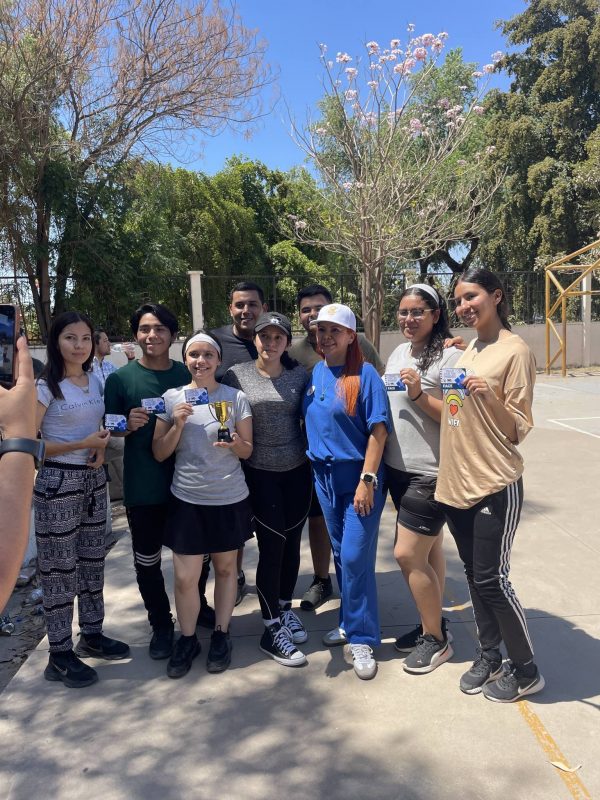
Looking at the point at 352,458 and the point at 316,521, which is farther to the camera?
the point at 316,521

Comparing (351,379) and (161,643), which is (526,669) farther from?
(161,643)

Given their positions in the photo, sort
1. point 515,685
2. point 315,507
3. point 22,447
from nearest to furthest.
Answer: point 22,447
point 515,685
point 315,507

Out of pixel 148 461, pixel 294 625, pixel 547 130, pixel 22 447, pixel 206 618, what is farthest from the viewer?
pixel 547 130

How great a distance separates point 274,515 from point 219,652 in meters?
0.76

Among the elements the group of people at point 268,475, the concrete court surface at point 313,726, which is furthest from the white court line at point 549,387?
the group of people at point 268,475

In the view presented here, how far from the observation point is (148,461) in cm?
326

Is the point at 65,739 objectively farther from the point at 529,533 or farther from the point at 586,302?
the point at 586,302

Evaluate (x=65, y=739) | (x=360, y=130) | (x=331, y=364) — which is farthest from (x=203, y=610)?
(x=360, y=130)

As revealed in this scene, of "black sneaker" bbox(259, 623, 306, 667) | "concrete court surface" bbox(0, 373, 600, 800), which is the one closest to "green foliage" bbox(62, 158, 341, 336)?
"concrete court surface" bbox(0, 373, 600, 800)

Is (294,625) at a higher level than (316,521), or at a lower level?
lower

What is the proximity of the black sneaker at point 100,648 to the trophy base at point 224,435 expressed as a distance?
4.33 ft

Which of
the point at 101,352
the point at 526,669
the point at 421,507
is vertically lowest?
the point at 526,669

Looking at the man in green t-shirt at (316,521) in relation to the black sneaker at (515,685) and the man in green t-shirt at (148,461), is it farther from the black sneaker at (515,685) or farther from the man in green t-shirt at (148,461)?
the black sneaker at (515,685)

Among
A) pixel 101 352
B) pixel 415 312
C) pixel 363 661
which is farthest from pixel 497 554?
pixel 101 352
